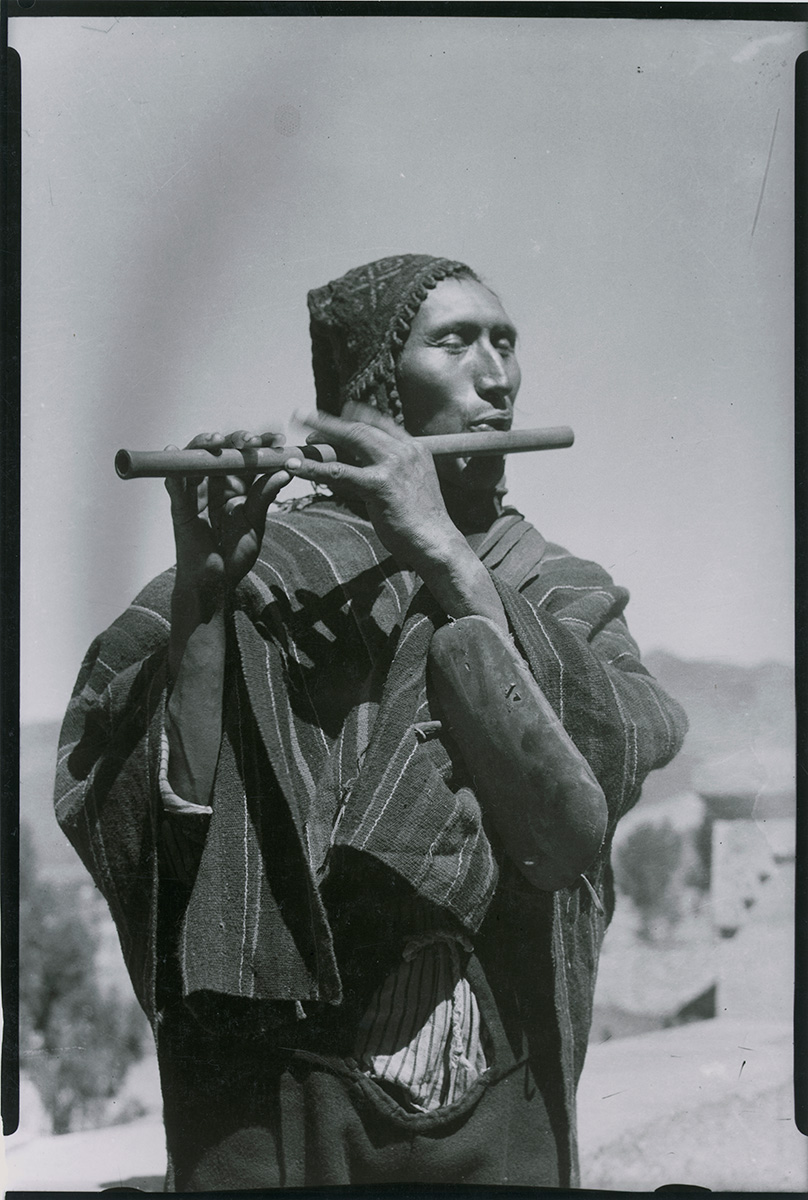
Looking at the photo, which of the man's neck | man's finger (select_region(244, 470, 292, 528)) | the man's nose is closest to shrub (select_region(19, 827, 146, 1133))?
man's finger (select_region(244, 470, 292, 528))

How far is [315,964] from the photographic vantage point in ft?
8.37

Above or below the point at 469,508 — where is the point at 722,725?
below

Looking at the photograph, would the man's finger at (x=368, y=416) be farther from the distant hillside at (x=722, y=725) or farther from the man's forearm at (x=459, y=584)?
the distant hillside at (x=722, y=725)

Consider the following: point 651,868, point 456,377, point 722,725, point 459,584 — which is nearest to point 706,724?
point 722,725

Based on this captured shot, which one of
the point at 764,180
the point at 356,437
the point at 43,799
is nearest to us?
the point at 356,437

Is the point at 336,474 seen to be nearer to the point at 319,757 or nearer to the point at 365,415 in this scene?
the point at 365,415

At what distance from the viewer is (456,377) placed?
2836 millimetres

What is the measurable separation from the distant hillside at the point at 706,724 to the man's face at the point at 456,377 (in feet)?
1.90

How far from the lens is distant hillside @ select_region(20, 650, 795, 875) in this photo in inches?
111

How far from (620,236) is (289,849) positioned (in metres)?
1.49

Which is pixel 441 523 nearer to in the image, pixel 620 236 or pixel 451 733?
pixel 451 733

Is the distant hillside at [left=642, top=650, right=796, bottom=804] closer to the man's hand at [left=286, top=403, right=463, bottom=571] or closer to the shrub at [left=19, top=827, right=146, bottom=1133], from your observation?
the man's hand at [left=286, top=403, right=463, bottom=571]

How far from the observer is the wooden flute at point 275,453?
96.1 inches

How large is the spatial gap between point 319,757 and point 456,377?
0.83 m
